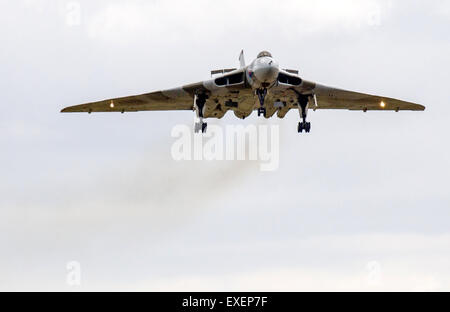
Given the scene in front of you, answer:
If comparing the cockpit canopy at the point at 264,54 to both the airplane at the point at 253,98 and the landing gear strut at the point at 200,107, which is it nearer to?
the airplane at the point at 253,98

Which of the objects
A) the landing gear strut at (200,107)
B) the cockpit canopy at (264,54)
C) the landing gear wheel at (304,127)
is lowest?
the landing gear wheel at (304,127)

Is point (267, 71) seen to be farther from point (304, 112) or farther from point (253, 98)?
point (304, 112)

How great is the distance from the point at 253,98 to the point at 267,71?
4767 mm

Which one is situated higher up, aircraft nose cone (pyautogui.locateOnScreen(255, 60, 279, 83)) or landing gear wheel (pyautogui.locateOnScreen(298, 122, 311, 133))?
aircraft nose cone (pyautogui.locateOnScreen(255, 60, 279, 83))

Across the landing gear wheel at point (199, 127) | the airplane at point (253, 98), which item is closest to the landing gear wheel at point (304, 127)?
the airplane at point (253, 98)

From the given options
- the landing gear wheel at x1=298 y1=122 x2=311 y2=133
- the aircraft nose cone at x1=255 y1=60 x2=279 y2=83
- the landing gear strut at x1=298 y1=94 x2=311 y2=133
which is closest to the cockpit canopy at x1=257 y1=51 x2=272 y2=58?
the aircraft nose cone at x1=255 y1=60 x2=279 y2=83

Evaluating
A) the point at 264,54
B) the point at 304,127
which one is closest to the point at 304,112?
the point at 304,127

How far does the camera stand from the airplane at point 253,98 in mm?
53250

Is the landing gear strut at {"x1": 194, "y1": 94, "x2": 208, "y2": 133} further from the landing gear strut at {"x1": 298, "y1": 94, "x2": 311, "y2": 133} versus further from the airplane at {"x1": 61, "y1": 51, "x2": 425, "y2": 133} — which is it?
the landing gear strut at {"x1": 298, "y1": 94, "x2": 311, "y2": 133}

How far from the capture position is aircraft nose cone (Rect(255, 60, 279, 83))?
2005 inches
